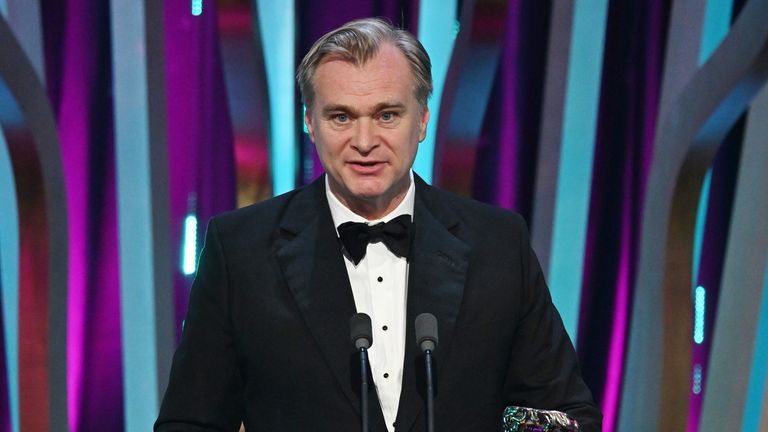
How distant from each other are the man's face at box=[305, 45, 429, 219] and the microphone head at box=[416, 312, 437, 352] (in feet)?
1.19

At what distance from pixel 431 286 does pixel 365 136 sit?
1.11 ft

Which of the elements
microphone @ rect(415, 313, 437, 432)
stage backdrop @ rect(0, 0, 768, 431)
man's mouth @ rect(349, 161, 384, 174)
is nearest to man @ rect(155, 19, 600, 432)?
man's mouth @ rect(349, 161, 384, 174)

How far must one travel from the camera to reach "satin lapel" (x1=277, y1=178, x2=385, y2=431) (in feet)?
6.13

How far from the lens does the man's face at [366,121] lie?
1.89m

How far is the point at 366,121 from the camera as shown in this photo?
6.22 ft

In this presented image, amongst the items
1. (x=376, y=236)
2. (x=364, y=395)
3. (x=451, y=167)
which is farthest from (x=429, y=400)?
(x=451, y=167)

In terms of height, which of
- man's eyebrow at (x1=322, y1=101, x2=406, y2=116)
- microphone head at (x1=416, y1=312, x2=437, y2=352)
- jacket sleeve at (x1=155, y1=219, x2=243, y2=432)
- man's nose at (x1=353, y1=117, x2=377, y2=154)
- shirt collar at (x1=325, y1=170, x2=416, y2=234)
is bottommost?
jacket sleeve at (x1=155, y1=219, x2=243, y2=432)

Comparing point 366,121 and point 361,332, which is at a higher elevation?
point 366,121

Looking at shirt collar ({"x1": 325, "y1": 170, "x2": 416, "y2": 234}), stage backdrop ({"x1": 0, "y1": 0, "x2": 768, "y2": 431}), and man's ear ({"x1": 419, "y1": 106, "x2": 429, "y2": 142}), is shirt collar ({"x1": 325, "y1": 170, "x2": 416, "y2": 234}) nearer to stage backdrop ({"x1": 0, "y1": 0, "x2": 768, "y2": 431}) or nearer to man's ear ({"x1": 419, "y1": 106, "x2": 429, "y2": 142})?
man's ear ({"x1": 419, "y1": 106, "x2": 429, "y2": 142})

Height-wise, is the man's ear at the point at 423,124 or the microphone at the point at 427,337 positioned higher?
the man's ear at the point at 423,124

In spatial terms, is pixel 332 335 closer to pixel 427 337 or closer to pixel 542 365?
pixel 427 337

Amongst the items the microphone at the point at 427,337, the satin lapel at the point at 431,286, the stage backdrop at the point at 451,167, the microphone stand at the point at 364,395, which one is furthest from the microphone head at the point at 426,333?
the stage backdrop at the point at 451,167

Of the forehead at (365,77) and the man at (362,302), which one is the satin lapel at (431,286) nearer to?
the man at (362,302)

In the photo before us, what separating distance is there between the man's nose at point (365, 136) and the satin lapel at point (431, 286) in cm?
26
